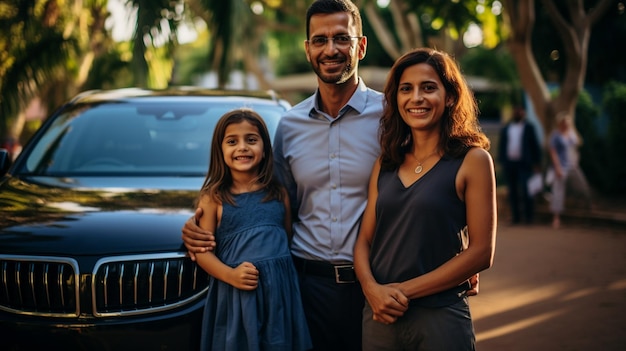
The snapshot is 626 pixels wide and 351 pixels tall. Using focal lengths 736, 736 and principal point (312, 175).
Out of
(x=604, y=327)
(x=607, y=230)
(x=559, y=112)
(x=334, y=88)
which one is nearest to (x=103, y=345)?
(x=334, y=88)

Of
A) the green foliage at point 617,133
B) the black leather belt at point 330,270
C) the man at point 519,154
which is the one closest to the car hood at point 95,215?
the black leather belt at point 330,270

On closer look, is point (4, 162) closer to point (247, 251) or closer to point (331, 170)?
point (247, 251)

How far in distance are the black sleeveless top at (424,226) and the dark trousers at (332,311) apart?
0.31 metres

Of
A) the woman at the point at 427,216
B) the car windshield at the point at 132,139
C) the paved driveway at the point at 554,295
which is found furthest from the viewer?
the paved driveway at the point at 554,295

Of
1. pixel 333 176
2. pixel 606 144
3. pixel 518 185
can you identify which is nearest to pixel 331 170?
pixel 333 176

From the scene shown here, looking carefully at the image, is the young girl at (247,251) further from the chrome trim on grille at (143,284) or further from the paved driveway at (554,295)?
the paved driveway at (554,295)

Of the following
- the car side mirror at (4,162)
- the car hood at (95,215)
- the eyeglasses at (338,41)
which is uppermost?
the eyeglasses at (338,41)

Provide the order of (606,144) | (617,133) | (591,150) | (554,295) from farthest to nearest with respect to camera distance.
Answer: (591,150), (606,144), (617,133), (554,295)

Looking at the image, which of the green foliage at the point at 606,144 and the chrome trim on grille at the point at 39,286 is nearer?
the chrome trim on grille at the point at 39,286

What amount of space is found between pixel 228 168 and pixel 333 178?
0.48 m

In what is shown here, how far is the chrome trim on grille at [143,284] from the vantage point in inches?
124

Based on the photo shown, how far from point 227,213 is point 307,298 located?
1.64 feet

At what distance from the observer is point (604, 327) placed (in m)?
5.69

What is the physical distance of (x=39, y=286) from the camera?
124 inches
